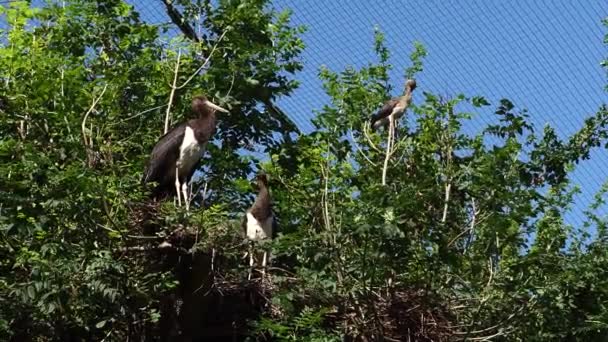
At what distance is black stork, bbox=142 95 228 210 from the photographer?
26.6 ft

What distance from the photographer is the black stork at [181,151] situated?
8.10 metres

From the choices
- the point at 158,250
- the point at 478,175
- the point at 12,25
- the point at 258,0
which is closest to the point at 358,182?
the point at 478,175

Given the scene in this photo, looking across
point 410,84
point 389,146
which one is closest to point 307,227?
point 389,146

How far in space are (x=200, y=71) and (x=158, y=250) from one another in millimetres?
1758

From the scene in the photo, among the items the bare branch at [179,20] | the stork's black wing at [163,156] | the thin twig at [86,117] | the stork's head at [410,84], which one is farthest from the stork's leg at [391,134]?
the bare branch at [179,20]

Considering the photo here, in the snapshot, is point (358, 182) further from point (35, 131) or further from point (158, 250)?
point (35, 131)

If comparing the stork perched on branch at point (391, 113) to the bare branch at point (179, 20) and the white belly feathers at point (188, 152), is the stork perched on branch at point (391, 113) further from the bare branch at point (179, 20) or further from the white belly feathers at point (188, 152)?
the bare branch at point (179, 20)

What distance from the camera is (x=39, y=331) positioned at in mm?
7449

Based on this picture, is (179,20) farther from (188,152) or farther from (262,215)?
(262,215)

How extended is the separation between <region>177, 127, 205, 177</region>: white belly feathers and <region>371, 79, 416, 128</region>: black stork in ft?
3.64

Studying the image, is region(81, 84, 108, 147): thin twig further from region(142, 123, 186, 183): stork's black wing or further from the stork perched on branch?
the stork perched on branch

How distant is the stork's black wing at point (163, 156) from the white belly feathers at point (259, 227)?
2.06 feet

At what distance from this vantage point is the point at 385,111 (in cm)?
832

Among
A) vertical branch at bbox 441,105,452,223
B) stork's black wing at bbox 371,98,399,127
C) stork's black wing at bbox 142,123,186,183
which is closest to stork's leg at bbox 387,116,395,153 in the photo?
stork's black wing at bbox 371,98,399,127
